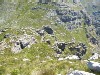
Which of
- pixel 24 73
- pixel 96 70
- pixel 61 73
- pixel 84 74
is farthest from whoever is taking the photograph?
pixel 24 73

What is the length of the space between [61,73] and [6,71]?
241 inches

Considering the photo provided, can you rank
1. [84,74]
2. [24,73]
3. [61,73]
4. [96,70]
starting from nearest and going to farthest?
1. [84,74]
2. [96,70]
3. [61,73]
4. [24,73]

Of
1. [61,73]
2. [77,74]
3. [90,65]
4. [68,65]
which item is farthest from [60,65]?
[77,74]

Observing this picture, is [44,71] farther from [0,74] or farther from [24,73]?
[0,74]

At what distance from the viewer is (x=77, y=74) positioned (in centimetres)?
2023

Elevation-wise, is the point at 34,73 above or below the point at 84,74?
→ below

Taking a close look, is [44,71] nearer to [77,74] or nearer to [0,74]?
[77,74]

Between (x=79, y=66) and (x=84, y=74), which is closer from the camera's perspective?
(x=84, y=74)

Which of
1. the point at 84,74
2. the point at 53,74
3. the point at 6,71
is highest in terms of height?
the point at 84,74

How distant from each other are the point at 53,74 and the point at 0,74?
6128mm

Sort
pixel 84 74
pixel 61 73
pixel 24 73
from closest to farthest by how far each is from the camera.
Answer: pixel 84 74, pixel 61 73, pixel 24 73

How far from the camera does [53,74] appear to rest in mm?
22875

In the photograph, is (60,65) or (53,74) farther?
(60,65)

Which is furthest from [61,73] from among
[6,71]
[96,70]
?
[6,71]
